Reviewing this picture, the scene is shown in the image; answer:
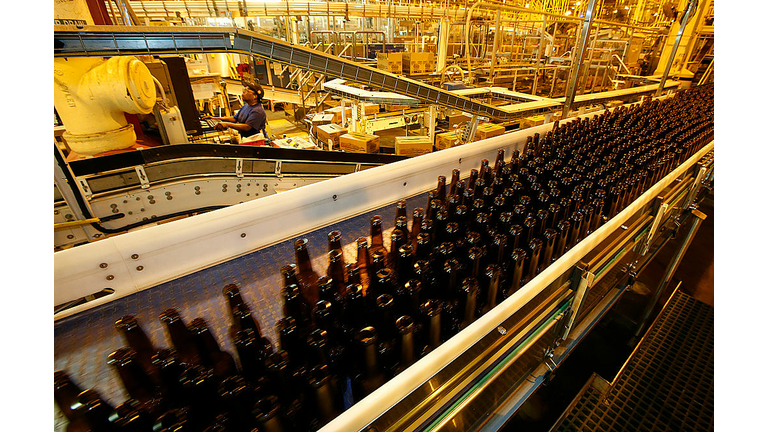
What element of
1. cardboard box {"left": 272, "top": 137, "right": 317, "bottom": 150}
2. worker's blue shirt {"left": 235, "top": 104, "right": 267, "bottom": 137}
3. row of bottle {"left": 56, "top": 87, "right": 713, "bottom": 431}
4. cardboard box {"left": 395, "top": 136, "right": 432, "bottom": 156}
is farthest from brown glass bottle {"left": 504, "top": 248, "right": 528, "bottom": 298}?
worker's blue shirt {"left": 235, "top": 104, "right": 267, "bottom": 137}

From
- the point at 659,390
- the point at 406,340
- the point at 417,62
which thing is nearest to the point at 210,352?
the point at 406,340

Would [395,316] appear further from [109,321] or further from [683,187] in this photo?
[683,187]

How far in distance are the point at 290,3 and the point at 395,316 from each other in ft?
23.8

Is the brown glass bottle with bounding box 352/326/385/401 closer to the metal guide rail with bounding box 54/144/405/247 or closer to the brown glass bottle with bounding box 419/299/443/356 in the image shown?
the brown glass bottle with bounding box 419/299/443/356

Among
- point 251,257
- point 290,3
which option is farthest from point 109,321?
point 290,3

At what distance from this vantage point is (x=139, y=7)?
19.0 feet

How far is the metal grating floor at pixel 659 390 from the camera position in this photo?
1.72m

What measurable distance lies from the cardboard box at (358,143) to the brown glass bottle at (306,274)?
116 inches

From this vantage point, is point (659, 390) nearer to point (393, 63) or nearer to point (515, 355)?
point (515, 355)

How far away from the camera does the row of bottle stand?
26.5 inches

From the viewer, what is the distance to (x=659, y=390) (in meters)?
1.88

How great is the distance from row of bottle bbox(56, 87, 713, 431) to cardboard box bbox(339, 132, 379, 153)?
2479mm

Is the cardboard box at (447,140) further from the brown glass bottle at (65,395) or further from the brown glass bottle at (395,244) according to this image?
the brown glass bottle at (65,395)

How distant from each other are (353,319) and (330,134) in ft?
12.7
